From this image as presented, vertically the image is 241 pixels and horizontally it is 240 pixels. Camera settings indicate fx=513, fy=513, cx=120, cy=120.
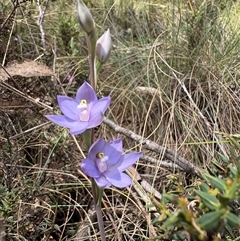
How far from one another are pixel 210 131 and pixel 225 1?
0.99 meters

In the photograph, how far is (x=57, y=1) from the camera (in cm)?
267

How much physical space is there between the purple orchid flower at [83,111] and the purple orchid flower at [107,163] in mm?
42

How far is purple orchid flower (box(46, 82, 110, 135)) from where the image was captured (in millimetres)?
934

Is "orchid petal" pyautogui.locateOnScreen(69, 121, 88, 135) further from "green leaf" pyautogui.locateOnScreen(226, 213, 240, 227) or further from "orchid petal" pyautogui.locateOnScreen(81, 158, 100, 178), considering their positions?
"green leaf" pyautogui.locateOnScreen(226, 213, 240, 227)

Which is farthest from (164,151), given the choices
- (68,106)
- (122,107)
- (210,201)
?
(210,201)

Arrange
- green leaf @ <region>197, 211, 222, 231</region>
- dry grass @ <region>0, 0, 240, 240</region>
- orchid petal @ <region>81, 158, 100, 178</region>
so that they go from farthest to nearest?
1. dry grass @ <region>0, 0, 240, 240</region>
2. orchid petal @ <region>81, 158, 100, 178</region>
3. green leaf @ <region>197, 211, 222, 231</region>

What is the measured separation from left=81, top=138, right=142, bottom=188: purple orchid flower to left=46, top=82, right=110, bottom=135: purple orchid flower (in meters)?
0.04

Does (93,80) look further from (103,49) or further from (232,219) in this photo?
(232,219)

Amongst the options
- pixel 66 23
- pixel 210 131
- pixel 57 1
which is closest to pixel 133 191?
pixel 210 131

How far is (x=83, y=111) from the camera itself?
0.98 m

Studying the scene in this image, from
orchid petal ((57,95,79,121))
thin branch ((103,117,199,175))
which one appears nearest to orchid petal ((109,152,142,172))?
orchid petal ((57,95,79,121))

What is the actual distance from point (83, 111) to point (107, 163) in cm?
11

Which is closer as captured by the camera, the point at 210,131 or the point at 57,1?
the point at 210,131

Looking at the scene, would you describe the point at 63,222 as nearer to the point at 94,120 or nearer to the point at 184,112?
the point at 184,112
